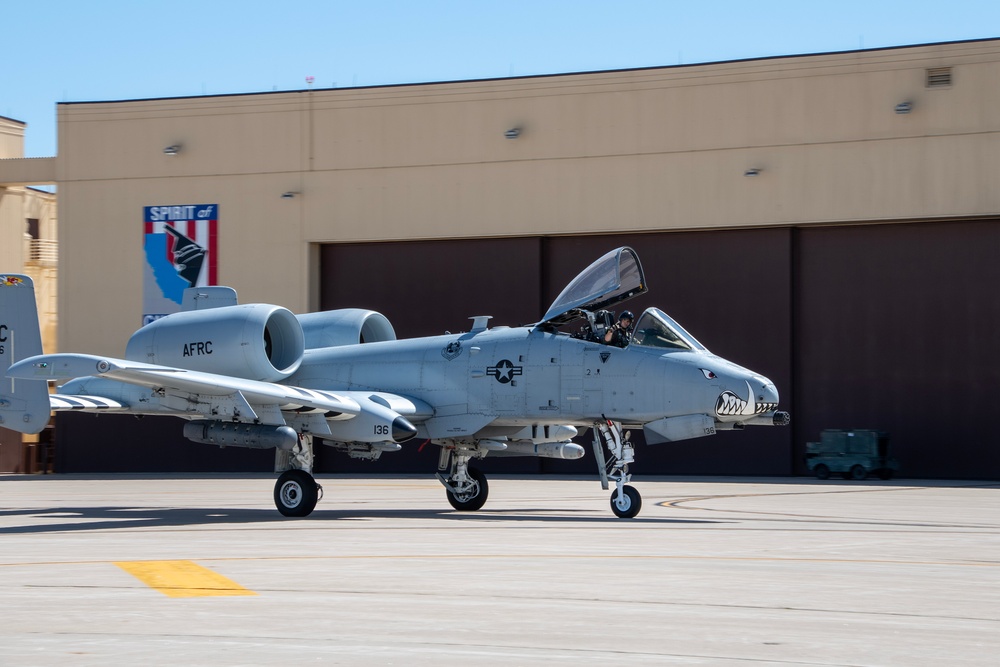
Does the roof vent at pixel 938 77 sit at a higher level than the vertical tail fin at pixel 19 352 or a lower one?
higher

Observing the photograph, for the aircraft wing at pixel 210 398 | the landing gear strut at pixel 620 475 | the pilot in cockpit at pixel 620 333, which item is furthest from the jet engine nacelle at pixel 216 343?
the landing gear strut at pixel 620 475

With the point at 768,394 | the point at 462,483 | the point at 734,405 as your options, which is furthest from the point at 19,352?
the point at 768,394

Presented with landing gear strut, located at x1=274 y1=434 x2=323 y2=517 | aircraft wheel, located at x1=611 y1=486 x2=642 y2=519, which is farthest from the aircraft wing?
aircraft wheel, located at x1=611 y1=486 x2=642 y2=519

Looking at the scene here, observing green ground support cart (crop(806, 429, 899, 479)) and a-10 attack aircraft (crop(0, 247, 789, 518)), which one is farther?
green ground support cart (crop(806, 429, 899, 479))

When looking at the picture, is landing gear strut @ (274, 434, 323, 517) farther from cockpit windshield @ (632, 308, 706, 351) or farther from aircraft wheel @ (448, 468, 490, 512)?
cockpit windshield @ (632, 308, 706, 351)

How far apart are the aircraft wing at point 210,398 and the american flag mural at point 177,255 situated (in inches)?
638

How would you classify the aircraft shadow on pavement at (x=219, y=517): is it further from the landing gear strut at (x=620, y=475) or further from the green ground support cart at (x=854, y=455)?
the green ground support cart at (x=854, y=455)

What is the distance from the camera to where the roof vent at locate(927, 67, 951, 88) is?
29.3 meters

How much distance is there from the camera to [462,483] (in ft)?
60.4

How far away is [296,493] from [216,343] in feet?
8.57

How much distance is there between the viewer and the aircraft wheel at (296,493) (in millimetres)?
16859

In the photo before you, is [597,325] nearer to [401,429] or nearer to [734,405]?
[734,405]

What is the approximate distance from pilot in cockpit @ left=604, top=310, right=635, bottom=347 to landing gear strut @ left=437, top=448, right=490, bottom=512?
307cm

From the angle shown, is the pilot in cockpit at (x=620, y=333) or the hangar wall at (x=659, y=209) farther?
the hangar wall at (x=659, y=209)
